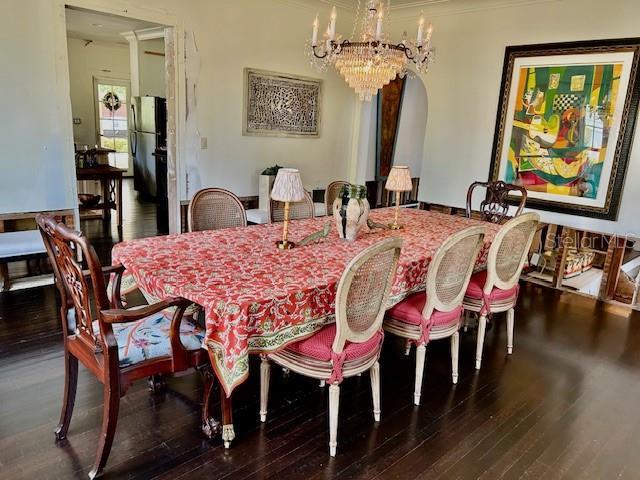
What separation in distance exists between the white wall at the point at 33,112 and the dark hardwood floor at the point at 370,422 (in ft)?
3.69

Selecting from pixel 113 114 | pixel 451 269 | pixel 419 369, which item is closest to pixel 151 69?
pixel 113 114

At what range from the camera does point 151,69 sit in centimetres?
812

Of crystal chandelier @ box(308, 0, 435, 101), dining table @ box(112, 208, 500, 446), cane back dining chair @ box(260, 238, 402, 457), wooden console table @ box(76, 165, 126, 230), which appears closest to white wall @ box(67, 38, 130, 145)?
wooden console table @ box(76, 165, 126, 230)

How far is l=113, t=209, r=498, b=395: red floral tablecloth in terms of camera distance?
1903mm

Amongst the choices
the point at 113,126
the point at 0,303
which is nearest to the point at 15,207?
the point at 0,303

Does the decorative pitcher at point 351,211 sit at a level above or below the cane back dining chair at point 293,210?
above

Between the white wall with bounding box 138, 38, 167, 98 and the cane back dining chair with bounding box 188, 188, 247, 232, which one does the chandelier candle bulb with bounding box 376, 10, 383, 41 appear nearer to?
the cane back dining chair with bounding box 188, 188, 247, 232

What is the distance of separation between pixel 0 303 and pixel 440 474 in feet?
11.0

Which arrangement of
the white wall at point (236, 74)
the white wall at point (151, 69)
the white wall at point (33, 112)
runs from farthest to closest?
the white wall at point (151, 69) < the white wall at point (236, 74) < the white wall at point (33, 112)

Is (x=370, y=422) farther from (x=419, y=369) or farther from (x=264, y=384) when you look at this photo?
(x=264, y=384)

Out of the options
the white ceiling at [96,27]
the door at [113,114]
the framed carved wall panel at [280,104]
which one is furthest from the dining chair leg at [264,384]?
the door at [113,114]

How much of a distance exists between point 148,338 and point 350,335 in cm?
88

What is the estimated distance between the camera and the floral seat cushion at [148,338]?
6.39ft

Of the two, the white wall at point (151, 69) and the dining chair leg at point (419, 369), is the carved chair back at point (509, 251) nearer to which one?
the dining chair leg at point (419, 369)
